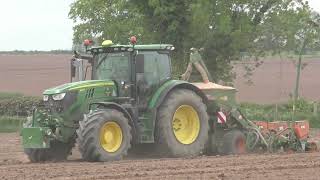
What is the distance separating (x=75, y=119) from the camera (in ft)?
41.9

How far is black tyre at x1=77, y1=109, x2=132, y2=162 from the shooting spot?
12031 millimetres

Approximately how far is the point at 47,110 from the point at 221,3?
12110 mm

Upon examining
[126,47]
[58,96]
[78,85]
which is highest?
[126,47]

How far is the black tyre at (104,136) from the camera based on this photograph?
12.0 meters

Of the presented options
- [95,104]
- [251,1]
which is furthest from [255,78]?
[95,104]

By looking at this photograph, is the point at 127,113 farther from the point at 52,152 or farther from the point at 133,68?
the point at 52,152

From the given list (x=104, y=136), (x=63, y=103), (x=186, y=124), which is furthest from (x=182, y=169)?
(x=186, y=124)

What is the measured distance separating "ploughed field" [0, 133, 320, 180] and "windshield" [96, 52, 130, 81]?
1.82 metres

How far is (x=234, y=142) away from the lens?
14812 millimetres

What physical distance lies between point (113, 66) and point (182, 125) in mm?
1890

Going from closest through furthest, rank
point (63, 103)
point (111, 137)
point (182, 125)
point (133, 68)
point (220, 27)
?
1. point (111, 137)
2. point (63, 103)
3. point (133, 68)
4. point (182, 125)
5. point (220, 27)

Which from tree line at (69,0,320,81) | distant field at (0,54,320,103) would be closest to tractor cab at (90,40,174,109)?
tree line at (69,0,320,81)

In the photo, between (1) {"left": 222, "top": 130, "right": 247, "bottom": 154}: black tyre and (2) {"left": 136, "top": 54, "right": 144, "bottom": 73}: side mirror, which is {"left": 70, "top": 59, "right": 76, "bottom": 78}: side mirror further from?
(1) {"left": 222, "top": 130, "right": 247, "bottom": 154}: black tyre

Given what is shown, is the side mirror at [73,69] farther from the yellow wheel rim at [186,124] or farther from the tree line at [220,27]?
the tree line at [220,27]
